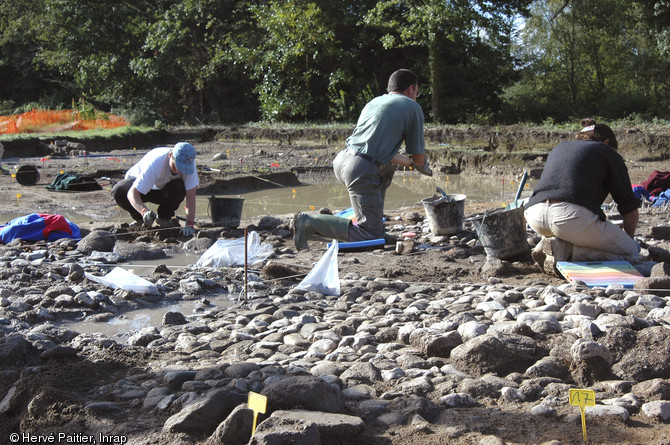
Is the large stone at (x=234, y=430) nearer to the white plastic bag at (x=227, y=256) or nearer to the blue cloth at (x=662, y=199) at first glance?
the white plastic bag at (x=227, y=256)

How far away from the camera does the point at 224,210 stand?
777cm

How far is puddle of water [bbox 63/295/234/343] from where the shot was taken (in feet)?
13.8

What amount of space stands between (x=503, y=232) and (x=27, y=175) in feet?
32.7

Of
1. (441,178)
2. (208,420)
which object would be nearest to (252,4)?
(441,178)

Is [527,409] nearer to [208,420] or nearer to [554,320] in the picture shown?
[554,320]

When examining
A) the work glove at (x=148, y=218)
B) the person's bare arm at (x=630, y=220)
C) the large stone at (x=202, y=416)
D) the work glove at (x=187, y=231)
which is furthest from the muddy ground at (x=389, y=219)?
the work glove at (x=148, y=218)

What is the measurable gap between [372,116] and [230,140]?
17.9 meters

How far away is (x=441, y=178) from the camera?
48.9 ft

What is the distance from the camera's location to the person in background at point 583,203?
15.6 ft

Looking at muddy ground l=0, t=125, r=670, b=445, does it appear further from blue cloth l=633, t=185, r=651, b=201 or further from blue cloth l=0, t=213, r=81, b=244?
blue cloth l=0, t=213, r=81, b=244

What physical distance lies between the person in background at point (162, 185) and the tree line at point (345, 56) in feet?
48.0

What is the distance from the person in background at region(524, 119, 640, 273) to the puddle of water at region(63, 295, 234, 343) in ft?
7.79

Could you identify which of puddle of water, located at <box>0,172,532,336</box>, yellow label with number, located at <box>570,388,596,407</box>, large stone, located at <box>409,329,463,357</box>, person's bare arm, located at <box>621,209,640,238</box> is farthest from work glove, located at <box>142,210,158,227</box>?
yellow label with number, located at <box>570,388,596,407</box>

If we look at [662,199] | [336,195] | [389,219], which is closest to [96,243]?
[389,219]
